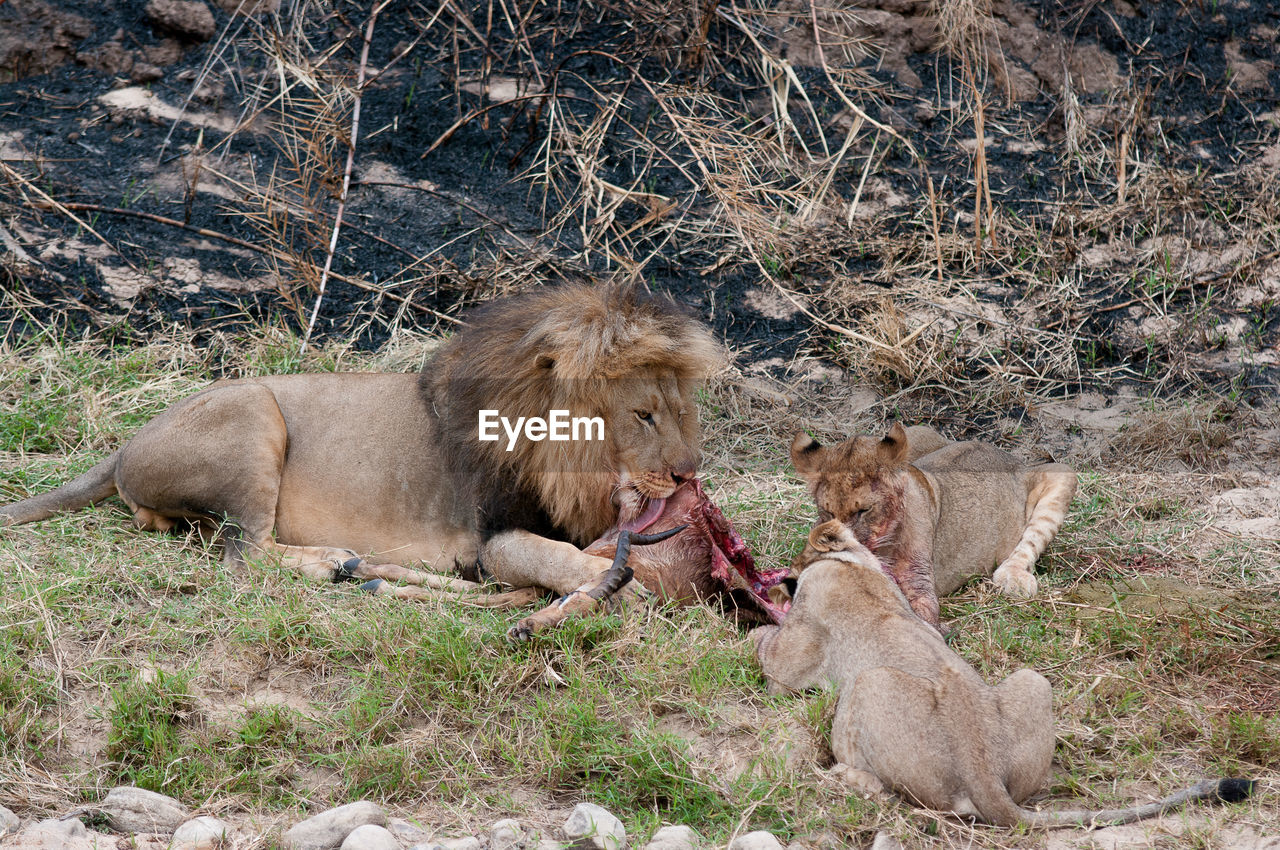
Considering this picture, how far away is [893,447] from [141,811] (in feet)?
8.31

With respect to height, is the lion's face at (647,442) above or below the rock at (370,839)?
above

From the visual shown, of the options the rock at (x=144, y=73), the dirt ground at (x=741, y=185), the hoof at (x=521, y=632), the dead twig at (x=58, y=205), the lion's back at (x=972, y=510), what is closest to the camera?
the hoof at (x=521, y=632)

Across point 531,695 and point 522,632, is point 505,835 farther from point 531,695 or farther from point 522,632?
point 522,632

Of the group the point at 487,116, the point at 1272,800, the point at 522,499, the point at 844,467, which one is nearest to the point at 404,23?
the point at 487,116

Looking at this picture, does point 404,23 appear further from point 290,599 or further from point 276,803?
point 276,803

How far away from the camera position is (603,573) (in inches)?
162

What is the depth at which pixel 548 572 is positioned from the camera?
4.25 m

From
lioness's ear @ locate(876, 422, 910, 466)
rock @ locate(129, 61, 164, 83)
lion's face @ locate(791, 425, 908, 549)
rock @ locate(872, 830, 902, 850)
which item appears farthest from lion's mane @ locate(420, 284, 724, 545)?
rock @ locate(129, 61, 164, 83)

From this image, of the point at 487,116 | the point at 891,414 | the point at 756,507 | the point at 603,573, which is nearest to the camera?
the point at 603,573

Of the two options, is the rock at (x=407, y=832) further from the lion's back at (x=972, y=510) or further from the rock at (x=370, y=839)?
the lion's back at (x=972, y=510)

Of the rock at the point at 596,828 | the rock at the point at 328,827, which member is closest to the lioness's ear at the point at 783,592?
the rock at the point at 596,828

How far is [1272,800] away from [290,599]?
297cm

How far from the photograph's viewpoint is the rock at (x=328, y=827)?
3.07 m

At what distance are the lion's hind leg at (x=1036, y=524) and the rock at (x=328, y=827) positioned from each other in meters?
2.42
